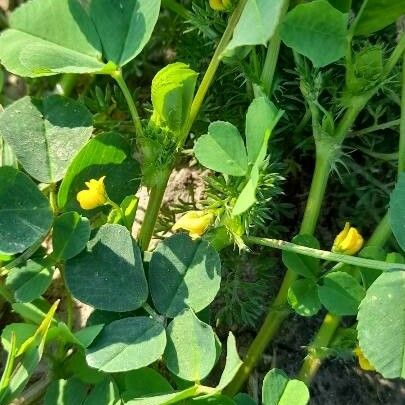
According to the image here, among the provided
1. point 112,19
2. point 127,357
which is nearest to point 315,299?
point 127,357

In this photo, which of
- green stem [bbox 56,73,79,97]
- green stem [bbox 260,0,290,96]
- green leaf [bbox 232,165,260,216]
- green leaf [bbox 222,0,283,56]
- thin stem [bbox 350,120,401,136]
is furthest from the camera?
green stem [bbox 56,73,79,97]

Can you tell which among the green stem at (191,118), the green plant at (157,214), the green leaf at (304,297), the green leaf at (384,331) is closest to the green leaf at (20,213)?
the green plant at (157,214)

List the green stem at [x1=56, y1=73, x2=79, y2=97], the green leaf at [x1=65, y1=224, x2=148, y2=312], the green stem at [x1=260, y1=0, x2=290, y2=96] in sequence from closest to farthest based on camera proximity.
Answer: the green leaf at [x1=65, y1=224, x2=148, y2=312] < the green stem at [x1=260, y1=0, x2=290, y2=96] < the green stem at [x1=56, y1=73, x2=79, y2=97]

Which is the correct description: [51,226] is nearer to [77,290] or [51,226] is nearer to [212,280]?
[77,290]

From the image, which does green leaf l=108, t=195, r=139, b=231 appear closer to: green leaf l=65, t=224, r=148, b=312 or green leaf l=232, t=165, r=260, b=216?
green leaf l=65, t=224, r=148, b=312

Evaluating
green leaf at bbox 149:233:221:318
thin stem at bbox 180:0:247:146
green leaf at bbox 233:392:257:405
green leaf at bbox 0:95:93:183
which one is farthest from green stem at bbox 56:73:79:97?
green leaf at bbox 233:392:257:405
